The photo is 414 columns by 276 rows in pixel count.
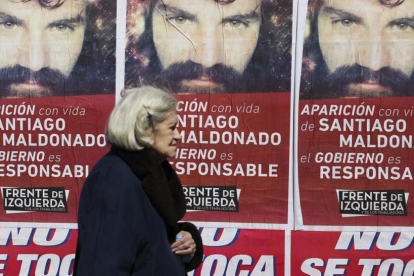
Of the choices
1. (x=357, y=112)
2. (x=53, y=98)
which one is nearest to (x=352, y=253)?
(x=357, y=112)

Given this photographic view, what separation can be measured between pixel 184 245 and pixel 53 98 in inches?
80.7

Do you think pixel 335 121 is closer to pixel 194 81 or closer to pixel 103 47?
pixel 194 81

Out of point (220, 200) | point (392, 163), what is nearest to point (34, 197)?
point (220, 200)

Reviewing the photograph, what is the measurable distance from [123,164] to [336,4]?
2205 mm

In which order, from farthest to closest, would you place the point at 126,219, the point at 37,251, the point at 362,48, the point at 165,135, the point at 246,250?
the point at 37,251, the point at 246,250, the point at 362,48, the point at 165,135, the point at 126,219

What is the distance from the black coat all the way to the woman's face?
54 mm

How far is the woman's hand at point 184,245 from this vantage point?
269 cm

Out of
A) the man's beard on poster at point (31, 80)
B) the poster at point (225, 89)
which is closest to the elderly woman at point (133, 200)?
the poster at point (225, 89)

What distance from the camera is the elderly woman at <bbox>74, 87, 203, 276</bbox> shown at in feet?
8.02

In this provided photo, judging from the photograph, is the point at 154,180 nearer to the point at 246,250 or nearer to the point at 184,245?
the point at 184,245

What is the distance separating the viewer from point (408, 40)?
426cm

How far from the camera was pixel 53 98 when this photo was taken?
14.7 ft

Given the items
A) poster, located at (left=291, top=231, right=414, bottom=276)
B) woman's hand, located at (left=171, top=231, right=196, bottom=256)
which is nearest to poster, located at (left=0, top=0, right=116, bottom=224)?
poster, located at (left=291, top=231, right=414, bottom=276)

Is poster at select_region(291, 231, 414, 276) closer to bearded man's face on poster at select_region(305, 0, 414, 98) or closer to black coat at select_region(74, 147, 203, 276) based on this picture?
bearded man's face on poster at select_region(305, 0, 414, 98)
